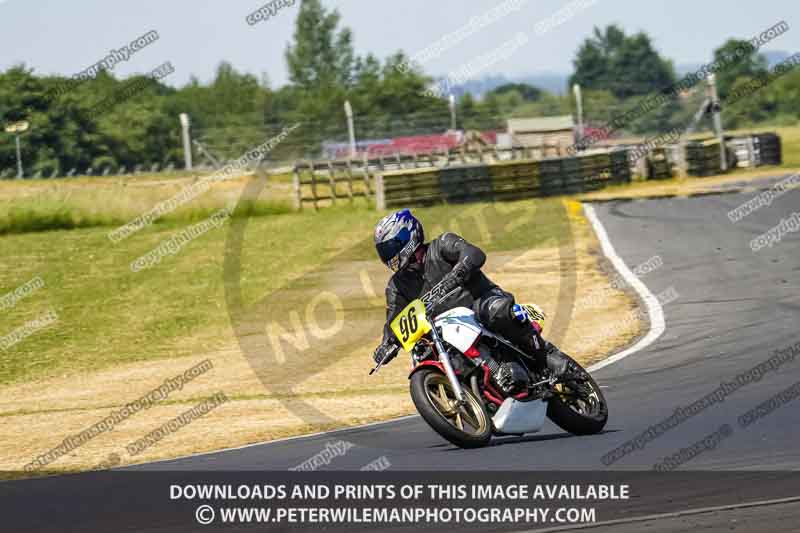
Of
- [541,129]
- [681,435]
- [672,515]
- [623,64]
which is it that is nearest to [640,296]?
[681,435]

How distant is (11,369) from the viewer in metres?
17.4

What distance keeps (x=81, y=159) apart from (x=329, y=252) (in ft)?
105

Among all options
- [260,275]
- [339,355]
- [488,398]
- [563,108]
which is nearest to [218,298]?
[260,275]

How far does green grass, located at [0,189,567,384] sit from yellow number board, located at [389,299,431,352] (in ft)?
29.8

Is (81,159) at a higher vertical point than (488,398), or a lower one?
higher

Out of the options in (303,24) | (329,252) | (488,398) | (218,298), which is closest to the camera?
(488,398)

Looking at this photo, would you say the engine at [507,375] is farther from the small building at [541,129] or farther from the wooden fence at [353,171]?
the small building at [541,129]

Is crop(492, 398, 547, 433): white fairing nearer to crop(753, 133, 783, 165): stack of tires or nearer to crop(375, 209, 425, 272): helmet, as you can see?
crop(375, 209, 425, 272): helmet

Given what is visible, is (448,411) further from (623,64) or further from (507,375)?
(623,64)

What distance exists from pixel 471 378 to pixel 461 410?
0.29 meters

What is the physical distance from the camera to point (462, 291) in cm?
915

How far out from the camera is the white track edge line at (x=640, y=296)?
13781 mm

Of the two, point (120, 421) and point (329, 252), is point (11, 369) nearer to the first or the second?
point (120, 421)

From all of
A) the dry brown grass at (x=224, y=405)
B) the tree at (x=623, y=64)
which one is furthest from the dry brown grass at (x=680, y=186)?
the tree at (x=623, y=64)
